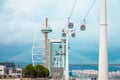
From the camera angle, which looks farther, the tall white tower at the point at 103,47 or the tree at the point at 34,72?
the tree at the point at 34,72

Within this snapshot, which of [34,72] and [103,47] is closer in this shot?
[103,47]

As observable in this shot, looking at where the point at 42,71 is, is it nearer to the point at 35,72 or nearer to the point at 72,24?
the point at 35,72

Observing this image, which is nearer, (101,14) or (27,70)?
(101,14)

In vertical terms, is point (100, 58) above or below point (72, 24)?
below

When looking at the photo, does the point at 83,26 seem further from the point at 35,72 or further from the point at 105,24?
the point at 35,72

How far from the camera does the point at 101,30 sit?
21.2m

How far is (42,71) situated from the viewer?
131 metres

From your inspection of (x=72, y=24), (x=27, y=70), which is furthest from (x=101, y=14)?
(x=27, y=70)

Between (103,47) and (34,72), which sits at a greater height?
(34,72)

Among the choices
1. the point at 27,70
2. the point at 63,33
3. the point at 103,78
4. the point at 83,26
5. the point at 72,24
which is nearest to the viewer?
the point at 103,78

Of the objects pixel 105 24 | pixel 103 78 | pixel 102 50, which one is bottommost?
pixel 103 78

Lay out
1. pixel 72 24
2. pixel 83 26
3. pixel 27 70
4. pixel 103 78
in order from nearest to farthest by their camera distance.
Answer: pixel 103 78
pixel 83 26
pixel 72 24
pixel 27 70

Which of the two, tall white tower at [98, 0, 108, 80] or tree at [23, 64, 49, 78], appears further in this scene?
tree at [23, 64, 49, 78]

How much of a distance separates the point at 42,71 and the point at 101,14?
110 metres
